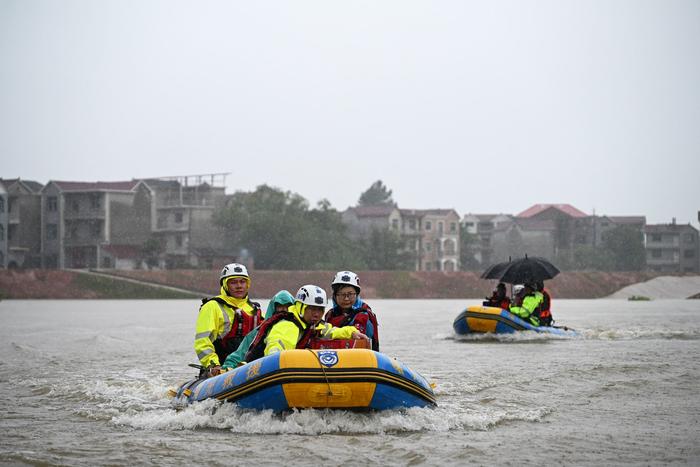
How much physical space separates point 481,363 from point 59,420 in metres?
9.78

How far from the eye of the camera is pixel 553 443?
11516 mm

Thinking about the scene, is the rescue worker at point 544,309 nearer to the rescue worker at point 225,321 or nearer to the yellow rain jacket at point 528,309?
the yellow rain jacket at point 528,309

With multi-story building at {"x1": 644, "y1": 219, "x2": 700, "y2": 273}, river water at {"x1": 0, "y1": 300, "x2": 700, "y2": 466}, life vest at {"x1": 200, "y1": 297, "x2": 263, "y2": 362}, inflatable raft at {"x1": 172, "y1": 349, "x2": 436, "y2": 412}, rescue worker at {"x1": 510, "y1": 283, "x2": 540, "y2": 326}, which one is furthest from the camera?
multi-story building at {"x1": 644, "y1": 219, "x2": 700, "y2": 273}

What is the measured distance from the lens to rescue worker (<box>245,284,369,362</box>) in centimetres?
1198

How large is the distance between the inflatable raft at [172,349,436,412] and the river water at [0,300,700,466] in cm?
18

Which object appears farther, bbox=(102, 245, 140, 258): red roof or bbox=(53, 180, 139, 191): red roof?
bbox=(53, 180, 139, 191): red roof

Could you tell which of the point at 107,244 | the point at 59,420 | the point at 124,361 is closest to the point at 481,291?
the point at 107,244

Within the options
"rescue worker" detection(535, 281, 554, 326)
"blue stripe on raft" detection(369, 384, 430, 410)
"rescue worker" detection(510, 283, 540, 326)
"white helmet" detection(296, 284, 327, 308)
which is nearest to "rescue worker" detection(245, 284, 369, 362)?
"white helmet" detection(296, 284, 327, 308)

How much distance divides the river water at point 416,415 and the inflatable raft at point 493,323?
0.84ft

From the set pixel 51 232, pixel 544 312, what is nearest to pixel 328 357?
pixel 544 312

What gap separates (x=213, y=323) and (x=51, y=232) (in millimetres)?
78559

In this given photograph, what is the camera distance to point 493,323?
27016 millimetres

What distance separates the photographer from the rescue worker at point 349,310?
523 inches

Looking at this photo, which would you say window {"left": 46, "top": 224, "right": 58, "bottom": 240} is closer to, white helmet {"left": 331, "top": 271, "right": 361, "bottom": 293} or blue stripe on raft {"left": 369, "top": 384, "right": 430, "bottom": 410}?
white helmet {"left": 331, "top": 271, "right": 361, "bottom": 293}
